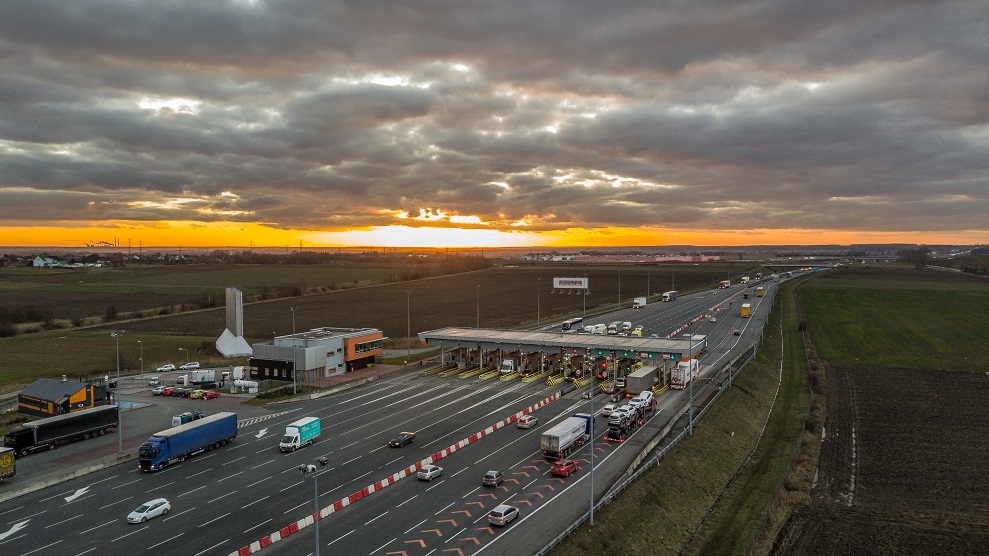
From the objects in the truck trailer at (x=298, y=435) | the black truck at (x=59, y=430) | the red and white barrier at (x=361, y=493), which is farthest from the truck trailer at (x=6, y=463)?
the red and white barrier at (x=361, y=493)

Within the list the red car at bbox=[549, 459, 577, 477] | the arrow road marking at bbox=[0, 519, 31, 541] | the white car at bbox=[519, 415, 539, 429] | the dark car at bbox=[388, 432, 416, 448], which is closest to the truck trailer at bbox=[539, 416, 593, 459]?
the red car at bbox=[549, 459, 577, 477]

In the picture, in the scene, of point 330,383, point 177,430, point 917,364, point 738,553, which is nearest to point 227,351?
point 330,383

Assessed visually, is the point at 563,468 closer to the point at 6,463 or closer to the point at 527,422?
the point at 527,422

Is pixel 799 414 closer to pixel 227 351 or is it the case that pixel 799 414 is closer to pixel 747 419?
pixel 747 419

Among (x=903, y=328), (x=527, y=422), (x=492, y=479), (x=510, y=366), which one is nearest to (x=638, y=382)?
(x=527, y=422)

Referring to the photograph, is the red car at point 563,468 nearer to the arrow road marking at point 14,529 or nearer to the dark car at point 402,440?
the dark car at point 402,440

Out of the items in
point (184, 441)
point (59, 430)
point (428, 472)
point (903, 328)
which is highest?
point (184, 441)
